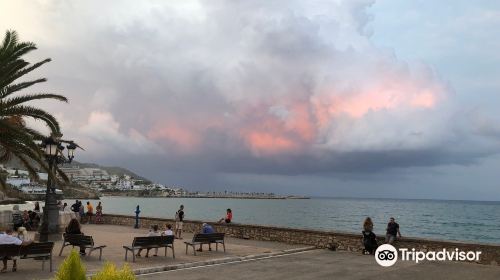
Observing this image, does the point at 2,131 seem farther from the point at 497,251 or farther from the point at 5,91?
the point at 497,251

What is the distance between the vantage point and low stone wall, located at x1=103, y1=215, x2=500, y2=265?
15.1 meters

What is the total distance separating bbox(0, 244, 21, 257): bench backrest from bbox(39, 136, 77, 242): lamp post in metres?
4.71

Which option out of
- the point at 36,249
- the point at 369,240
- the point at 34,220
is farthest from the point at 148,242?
the point at 34,220

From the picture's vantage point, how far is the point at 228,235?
23.5m

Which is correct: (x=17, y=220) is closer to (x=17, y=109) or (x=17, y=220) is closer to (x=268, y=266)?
(x=17, y=109)

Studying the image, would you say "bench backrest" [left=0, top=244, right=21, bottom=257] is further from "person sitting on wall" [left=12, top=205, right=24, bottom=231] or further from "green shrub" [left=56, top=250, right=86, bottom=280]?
"person sitting on wall" [left=12, top=205, right=24, bottom=231]

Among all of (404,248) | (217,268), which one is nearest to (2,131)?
(217,268)

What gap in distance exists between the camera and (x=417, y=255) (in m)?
16.3

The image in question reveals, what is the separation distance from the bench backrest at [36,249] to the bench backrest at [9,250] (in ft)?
0.40

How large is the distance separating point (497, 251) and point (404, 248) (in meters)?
3.09

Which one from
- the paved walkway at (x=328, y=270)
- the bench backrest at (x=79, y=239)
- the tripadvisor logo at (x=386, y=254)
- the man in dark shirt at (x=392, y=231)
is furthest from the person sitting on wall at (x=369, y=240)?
the bench backrest at (x=79, y=239)

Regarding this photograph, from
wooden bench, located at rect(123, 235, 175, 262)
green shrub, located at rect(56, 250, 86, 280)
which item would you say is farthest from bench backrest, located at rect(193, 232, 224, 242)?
green shrub, located at rect(56, 250, 86, 280)

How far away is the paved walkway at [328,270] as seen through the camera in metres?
12.8

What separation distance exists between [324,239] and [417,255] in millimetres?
3982
